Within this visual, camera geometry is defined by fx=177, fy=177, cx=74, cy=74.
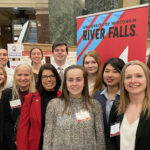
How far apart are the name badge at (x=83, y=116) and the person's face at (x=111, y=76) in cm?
49

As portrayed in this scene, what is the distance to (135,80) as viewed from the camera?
1.53 meters

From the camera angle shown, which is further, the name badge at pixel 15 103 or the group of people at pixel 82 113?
the name badge at pixel 15 103

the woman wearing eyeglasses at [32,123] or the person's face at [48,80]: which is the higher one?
the person's face at [48,80]

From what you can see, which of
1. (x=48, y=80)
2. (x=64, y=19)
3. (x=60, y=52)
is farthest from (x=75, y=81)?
(x=64, y=19)

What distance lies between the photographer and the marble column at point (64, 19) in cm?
535

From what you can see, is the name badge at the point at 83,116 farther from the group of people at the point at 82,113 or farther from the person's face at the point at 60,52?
the person's face at the point at 60,52

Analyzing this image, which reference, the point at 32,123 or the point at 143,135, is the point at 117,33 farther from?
the point at 32,123

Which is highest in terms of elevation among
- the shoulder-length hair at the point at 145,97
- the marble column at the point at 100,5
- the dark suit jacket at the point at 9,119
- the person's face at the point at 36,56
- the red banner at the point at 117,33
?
the marble column at the point at 100,5

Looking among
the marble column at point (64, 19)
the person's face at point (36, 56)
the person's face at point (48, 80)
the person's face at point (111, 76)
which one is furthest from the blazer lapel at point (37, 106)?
the marble column at point (64, 19)

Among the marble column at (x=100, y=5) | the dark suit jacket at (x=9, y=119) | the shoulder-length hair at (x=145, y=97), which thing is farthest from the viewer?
the marble column at (x=100, y=5)

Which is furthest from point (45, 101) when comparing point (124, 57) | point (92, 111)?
point (124, 57)

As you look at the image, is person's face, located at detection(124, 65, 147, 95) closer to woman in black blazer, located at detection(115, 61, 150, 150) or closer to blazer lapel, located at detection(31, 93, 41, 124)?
woman in black blazer, located at detection(115, 61, 150, 150)

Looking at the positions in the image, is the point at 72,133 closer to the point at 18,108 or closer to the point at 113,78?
the point at 113,78

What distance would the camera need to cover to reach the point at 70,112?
173 cm
